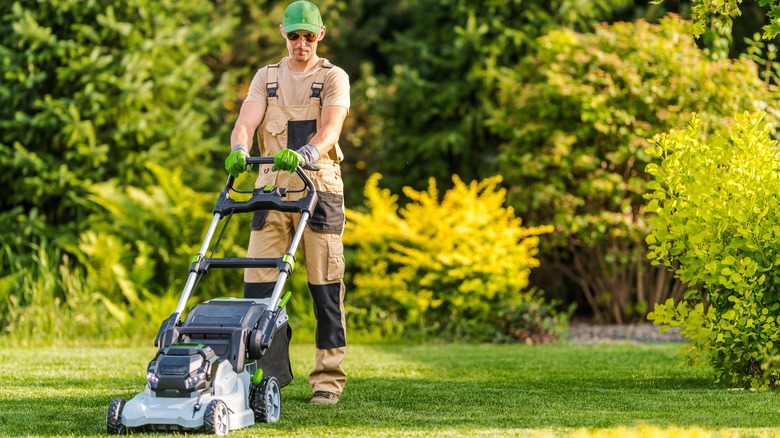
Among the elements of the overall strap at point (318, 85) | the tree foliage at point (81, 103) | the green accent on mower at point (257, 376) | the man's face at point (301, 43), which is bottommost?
the green accent on mower at point (257, 376)

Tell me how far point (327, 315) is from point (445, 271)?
5.12 m

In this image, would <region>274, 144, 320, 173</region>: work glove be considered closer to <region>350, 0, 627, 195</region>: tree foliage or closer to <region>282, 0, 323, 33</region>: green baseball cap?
<region>282, 0, 323, 33</region>: green baseball cap

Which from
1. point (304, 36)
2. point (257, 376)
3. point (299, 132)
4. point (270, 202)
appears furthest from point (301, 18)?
point (257, 376)

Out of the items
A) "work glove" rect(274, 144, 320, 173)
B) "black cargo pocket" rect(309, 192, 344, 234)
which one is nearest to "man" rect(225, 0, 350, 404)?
"black cargo pocket" rect(309, 192, 344, 234)

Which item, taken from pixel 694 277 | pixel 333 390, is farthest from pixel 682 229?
pixel 333 390

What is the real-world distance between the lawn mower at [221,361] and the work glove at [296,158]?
6 centimetres

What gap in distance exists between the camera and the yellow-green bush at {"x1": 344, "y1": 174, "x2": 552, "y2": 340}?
10.1 metres

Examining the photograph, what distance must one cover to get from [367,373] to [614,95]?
16.3 feet

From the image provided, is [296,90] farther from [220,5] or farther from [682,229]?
[220,5]

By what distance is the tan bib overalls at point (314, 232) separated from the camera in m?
5.13

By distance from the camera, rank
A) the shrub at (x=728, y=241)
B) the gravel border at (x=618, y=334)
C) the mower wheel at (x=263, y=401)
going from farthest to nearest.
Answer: the gravel border at (x=618, y=334), the shrub at (x=728, y=241), the mower wheel at (x=263, y=401)

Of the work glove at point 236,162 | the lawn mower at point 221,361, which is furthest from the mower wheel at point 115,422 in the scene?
the work glove at point 236,162

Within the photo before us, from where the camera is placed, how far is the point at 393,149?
13.3 metres

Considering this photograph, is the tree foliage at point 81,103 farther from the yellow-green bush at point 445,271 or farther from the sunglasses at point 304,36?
the sunglasses at point 304,36
